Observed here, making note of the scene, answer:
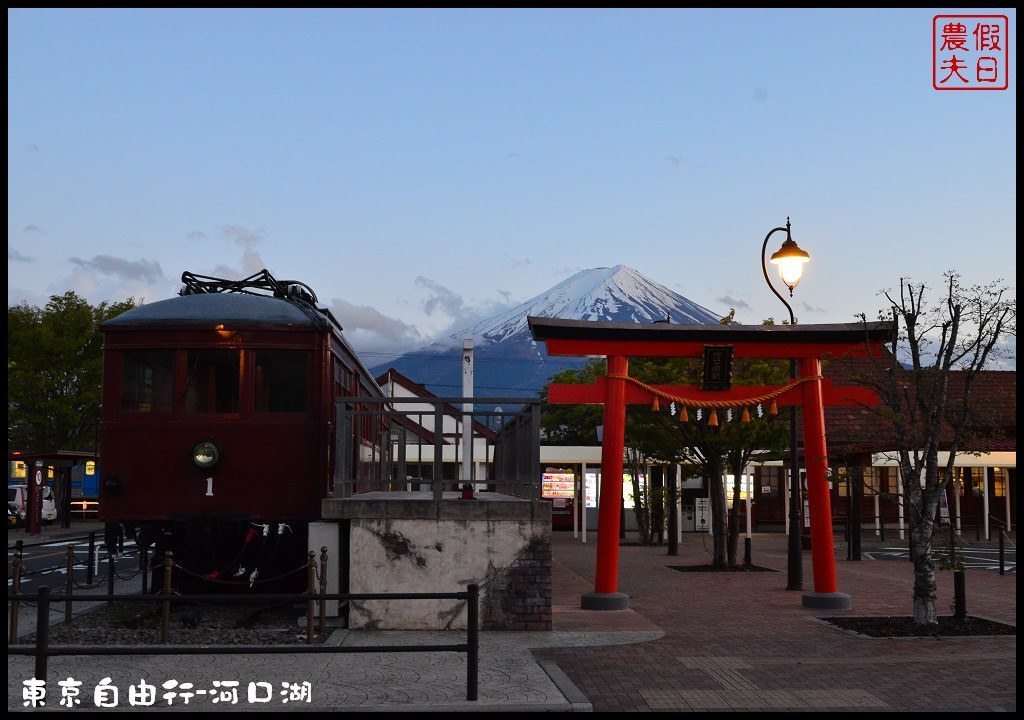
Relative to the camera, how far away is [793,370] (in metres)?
16.8

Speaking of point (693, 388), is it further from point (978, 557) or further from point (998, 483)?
point (998, 483)

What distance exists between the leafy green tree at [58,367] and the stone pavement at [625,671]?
31.1 m

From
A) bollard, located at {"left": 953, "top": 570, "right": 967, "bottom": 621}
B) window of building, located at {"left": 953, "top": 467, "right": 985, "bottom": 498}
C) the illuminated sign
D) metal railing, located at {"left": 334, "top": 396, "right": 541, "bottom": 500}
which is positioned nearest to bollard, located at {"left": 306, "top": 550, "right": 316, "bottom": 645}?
metal railing, located at {"left": 334, "top": 396, "right": 541, "bottom": 500}

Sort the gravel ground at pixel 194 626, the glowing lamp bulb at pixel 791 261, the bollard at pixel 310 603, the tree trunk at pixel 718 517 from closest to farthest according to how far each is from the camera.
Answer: the bollard at pixel 310 603, the gravel ground at pixel 194 626, the glowing lamp bulb at pixel 791 261, the tree trunk at pixel 718 517

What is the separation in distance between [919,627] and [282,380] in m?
7.78

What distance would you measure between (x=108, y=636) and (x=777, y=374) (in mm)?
15526

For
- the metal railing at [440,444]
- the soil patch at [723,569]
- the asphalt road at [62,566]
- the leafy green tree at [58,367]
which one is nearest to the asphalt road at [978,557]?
the soil patch at [723,569]

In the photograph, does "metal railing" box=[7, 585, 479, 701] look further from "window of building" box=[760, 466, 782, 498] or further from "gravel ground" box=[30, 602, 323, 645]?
"window of building" box=[760, 466, 782, 498]

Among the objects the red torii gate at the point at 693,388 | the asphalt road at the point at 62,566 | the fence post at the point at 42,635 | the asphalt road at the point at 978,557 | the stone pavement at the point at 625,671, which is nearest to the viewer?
the fence post at the point at 42,635

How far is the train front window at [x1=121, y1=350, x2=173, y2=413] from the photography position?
12.5 m

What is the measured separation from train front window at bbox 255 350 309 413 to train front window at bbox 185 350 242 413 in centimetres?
26

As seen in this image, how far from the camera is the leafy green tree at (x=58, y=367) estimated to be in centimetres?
3931

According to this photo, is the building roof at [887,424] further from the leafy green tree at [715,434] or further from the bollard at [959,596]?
the bollard at [959,596]

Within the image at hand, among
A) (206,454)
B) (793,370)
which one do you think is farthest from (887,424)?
(206,454)
